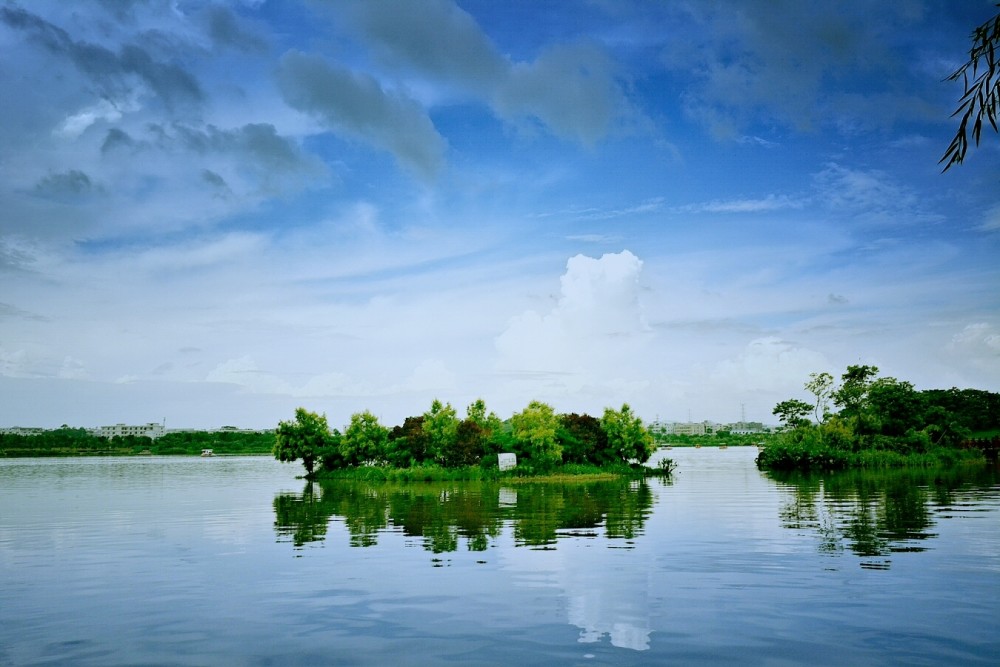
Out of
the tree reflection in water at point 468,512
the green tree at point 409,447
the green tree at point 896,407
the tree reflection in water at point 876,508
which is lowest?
the tree reflection in water at point 468,512

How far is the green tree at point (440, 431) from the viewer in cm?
7325

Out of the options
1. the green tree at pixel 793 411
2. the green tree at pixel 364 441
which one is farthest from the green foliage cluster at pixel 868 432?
the green tree at pixel 364 441

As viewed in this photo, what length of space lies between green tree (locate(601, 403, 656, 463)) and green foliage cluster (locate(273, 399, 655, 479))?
0.36 ft

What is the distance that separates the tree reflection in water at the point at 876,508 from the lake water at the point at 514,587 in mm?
254

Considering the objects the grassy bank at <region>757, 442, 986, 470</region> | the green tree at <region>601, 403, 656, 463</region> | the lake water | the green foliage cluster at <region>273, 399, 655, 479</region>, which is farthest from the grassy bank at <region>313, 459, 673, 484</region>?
the lake water

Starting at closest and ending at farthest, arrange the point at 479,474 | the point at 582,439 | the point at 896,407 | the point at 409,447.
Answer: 1. the point at 479,474
2. the point at 409,447
3. the point at 582,439
4. the point at 896,407

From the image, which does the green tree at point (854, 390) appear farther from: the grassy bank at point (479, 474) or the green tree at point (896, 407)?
the grassy bank at point (479, 474)

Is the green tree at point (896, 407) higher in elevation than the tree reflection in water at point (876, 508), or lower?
higher

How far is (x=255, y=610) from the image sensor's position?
54.8 feet

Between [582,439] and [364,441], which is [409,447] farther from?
[582,439]

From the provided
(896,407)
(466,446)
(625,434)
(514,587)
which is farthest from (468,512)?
(896,407)

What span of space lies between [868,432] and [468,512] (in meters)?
68.1

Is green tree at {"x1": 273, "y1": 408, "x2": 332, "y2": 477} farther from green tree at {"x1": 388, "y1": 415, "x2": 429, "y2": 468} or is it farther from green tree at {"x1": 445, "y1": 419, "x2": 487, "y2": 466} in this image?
green tree at {"x1": 445, "y1": 419, "x2": 487, "y2": 466}

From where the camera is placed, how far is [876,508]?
3628 cm
